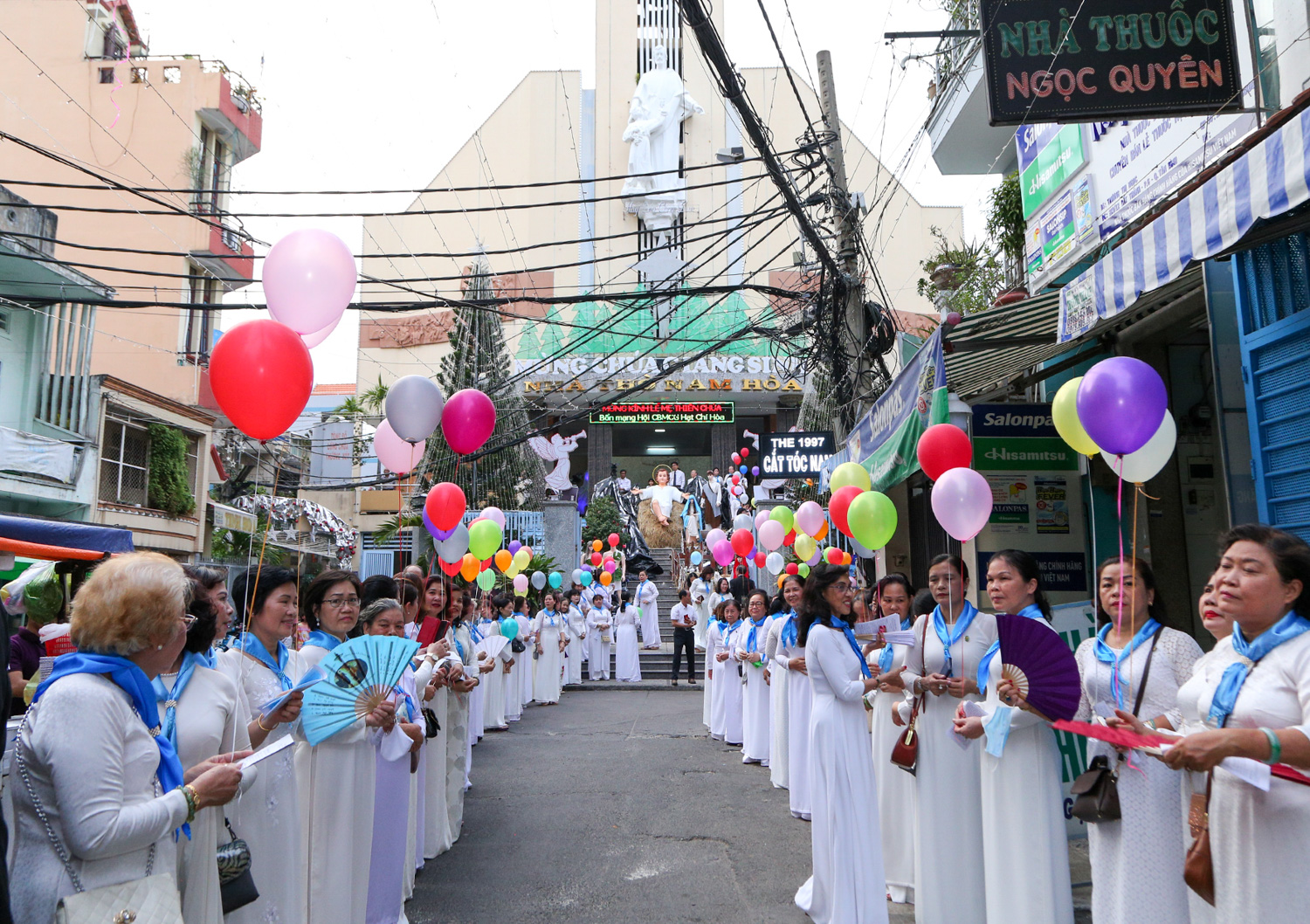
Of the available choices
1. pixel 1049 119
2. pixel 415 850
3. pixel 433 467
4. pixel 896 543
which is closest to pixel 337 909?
pixel 415 850

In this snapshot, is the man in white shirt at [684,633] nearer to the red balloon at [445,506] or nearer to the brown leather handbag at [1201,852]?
the red balloon at [445,506]

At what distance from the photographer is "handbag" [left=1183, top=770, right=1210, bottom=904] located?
115 inches

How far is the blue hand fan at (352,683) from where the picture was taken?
3.93 m

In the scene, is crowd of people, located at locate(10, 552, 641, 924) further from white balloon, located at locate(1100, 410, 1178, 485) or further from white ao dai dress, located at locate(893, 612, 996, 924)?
white balloon, located at locate(1100, 410, 1178, 485)

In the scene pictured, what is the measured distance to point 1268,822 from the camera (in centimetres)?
274

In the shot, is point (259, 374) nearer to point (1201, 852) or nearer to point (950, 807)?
point (950, 807)

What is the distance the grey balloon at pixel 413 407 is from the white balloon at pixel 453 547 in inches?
76.2

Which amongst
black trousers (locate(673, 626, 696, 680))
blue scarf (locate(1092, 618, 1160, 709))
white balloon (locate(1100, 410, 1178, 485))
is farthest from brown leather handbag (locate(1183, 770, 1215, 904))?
black trousers (locate(673, 626, 696, 680))

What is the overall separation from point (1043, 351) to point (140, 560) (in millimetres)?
7092

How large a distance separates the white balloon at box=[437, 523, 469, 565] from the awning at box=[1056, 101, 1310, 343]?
17.4 feet

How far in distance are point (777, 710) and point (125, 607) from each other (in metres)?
7.10

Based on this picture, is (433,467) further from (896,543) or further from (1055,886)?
(1055,886)

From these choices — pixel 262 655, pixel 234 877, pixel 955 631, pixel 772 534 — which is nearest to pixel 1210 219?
pixel 955 631

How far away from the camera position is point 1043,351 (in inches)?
303
